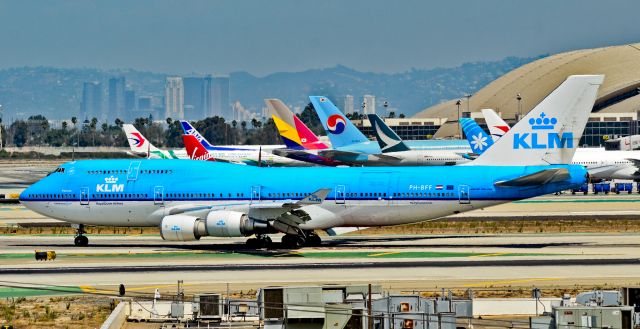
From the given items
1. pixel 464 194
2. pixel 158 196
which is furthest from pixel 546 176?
pixel 158 196

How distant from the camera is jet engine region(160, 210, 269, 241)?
5697 centimetres

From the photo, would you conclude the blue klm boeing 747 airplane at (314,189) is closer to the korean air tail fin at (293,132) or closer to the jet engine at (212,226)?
the jet engine at (212,226)

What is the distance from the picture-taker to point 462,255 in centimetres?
5547

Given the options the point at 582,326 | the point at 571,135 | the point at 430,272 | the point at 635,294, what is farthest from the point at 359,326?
the point at 571,135

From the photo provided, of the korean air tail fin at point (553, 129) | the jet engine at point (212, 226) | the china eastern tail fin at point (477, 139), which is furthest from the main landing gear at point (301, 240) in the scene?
the china eastern tail fin at point (477, 139)

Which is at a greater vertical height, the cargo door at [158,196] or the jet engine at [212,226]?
the cargo door at [158,196]

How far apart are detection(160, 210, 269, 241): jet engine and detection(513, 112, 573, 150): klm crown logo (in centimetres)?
1324

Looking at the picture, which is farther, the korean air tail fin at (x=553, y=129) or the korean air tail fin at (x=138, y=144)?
the korean air tail fin at (x=138, y=144)

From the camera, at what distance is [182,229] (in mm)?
57562

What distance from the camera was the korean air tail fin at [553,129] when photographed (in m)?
57.5

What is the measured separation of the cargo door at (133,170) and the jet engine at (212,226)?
12.7 feet

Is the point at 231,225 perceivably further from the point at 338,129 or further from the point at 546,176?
the point at 338,129

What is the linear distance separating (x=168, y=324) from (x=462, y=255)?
21173mm

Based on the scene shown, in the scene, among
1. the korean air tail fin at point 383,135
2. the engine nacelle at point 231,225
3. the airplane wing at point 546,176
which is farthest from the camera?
the korean air tail fin at point 383,135
